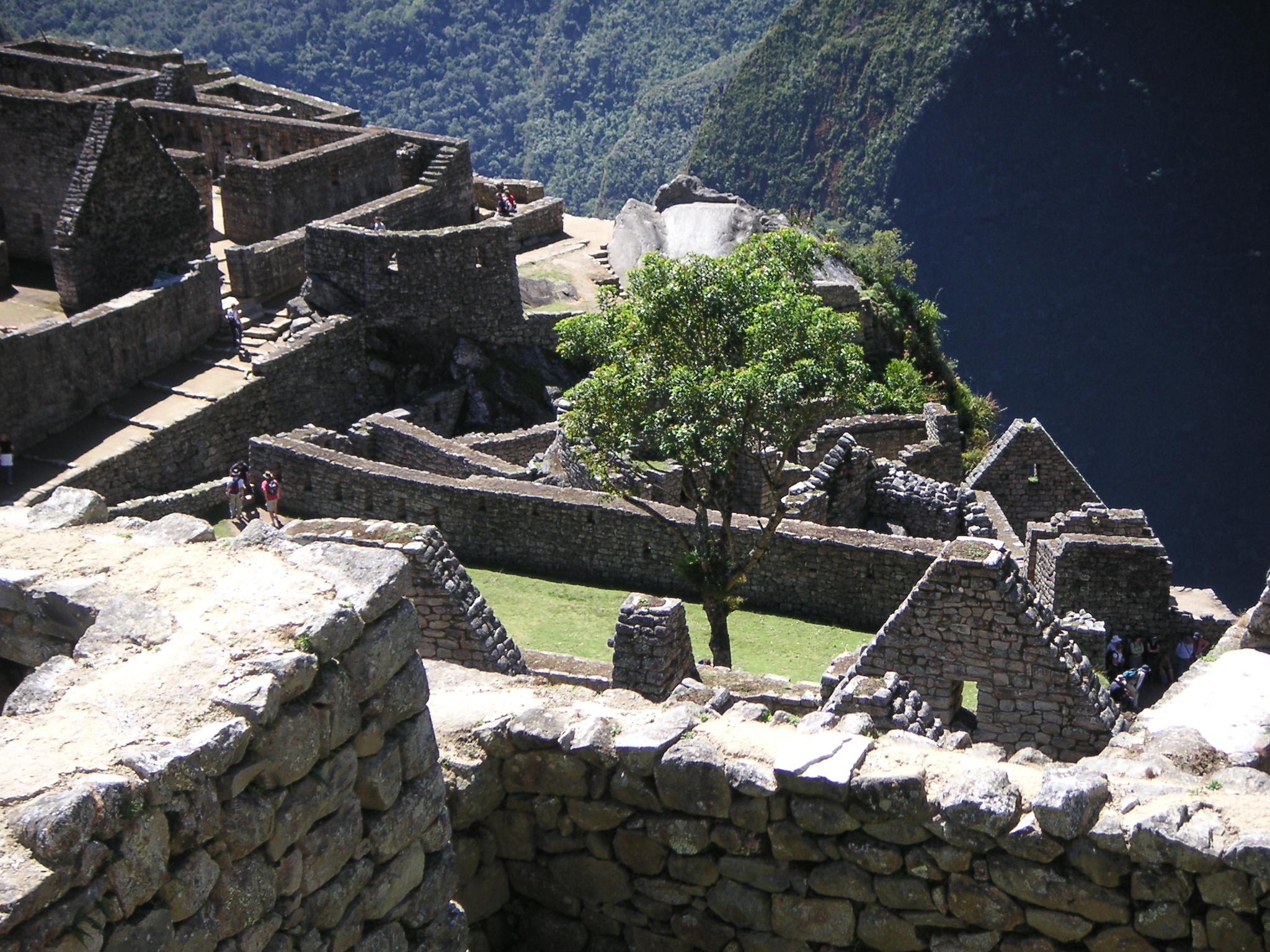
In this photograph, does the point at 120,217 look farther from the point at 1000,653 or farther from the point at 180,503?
the point at 1000,653

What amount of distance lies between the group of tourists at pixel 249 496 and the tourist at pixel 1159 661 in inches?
469

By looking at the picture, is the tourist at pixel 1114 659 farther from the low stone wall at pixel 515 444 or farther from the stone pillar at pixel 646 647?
the low stone wall at pixel 515 444

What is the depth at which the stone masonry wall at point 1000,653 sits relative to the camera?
12.3 meters

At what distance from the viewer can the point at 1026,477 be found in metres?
25.5

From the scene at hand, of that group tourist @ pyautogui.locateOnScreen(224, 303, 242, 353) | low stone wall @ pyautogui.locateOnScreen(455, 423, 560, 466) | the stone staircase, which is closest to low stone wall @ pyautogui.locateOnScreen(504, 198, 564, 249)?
the stone staircase

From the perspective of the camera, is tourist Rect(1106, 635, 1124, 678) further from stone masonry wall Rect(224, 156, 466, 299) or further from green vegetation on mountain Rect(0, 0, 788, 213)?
green vegetation on mountain Rect(0, 0, 788, 213)

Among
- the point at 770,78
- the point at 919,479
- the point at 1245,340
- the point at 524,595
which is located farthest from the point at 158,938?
the point at 770,78

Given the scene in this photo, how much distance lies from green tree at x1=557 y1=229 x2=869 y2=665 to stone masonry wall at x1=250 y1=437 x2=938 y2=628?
0.63 metres

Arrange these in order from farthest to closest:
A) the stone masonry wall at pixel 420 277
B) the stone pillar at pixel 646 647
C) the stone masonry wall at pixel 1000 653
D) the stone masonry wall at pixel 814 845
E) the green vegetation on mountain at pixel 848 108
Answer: the green vegetation on mountain at pixel 848 108, the stone masonry wall at pixel 420 277, the stone pillar at pixel 646 647, the stone masonry wall at pixel 1000 653, the stone masonry wall at pixel 814 845

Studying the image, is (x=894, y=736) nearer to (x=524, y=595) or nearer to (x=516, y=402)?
(x=524, y=595)

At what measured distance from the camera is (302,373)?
27.0 meters

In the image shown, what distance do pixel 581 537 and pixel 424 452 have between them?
161 inches

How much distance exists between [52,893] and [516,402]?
77.4 ft

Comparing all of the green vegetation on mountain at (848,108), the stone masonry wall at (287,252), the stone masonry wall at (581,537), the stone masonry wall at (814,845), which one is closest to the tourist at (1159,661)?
the stone masonry wall at (581,537)
